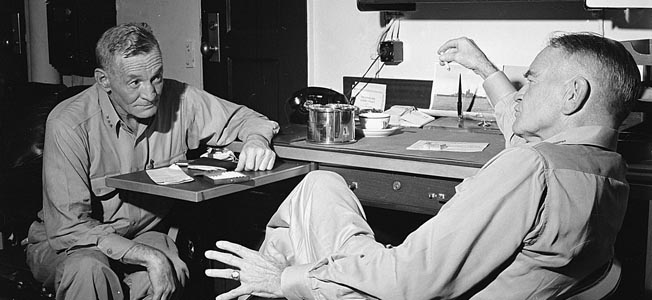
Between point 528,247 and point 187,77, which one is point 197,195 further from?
point 187,77

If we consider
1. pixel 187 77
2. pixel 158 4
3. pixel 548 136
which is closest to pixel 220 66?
pixel 187 77

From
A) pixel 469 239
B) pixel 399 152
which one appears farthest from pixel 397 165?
pixel 469 239

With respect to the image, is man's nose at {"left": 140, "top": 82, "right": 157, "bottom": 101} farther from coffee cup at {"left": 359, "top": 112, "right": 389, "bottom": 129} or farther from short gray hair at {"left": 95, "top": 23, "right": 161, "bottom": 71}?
coffee cup at {"left": 359, "top": 112, "right": 389, "bottom": 129}

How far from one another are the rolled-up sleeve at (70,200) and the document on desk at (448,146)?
100cm

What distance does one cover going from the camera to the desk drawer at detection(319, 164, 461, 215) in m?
2.35

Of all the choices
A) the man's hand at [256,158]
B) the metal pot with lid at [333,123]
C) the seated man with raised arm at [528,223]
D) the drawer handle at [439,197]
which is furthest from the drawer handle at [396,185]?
the seated man with raised arm at [528,223]

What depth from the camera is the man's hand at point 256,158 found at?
240cm

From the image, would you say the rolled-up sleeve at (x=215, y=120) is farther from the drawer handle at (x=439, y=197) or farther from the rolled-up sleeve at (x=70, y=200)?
the drawer handle at (x=439, y=197)

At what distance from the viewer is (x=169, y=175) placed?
231 centimetres

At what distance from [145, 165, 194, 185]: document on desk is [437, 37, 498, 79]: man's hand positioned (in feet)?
3.05

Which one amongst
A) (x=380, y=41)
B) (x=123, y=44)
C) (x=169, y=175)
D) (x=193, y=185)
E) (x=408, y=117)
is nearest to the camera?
(x=193, y=185)

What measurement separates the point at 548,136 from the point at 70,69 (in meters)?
3.72

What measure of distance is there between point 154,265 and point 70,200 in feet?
1.12

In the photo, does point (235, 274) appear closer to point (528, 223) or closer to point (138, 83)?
point (528, 223)
